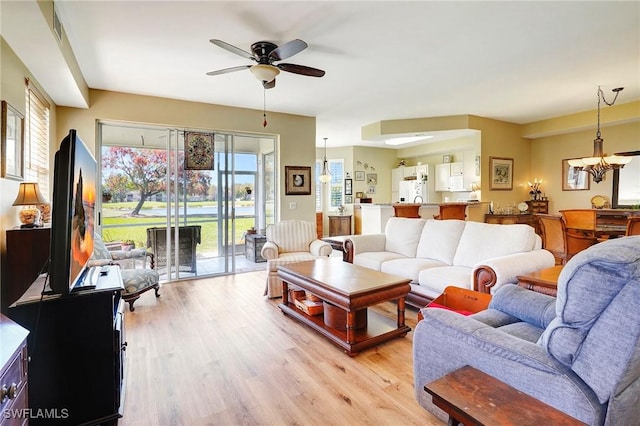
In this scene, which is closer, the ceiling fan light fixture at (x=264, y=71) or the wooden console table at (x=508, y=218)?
the ceiling fan light fixture at (x=264, y=71)

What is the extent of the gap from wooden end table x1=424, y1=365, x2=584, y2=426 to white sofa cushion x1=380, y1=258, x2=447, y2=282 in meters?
2.16

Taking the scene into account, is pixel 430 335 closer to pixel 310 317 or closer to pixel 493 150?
pixel 310 317

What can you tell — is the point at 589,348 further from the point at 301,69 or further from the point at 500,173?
the point at 500,173

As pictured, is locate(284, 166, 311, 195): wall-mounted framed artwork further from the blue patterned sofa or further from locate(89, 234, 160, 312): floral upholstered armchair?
the blue patterned sofa

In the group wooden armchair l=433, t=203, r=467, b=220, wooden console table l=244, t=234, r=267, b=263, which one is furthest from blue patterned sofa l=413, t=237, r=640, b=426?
wooden armchair l=433, t=203, r=467, b=220

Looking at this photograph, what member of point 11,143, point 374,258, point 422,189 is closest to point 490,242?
point 374,258

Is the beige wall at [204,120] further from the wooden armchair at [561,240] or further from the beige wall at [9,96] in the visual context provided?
the wooden armchair at [561,240]

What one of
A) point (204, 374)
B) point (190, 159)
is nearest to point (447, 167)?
point (190, 159)

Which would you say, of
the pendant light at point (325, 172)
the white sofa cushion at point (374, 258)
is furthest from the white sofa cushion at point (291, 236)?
the pendant light at point (325, 172)

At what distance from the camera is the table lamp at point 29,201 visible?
2.51 metres

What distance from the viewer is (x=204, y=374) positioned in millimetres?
2295

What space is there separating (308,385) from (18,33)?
3.13 metres

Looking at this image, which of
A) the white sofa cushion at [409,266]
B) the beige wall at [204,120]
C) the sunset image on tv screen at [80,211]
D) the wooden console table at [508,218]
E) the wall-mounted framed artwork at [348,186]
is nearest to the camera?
the sunset image on tv screen at [80,211]

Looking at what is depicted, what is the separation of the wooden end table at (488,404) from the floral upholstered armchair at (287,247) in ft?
9.16
